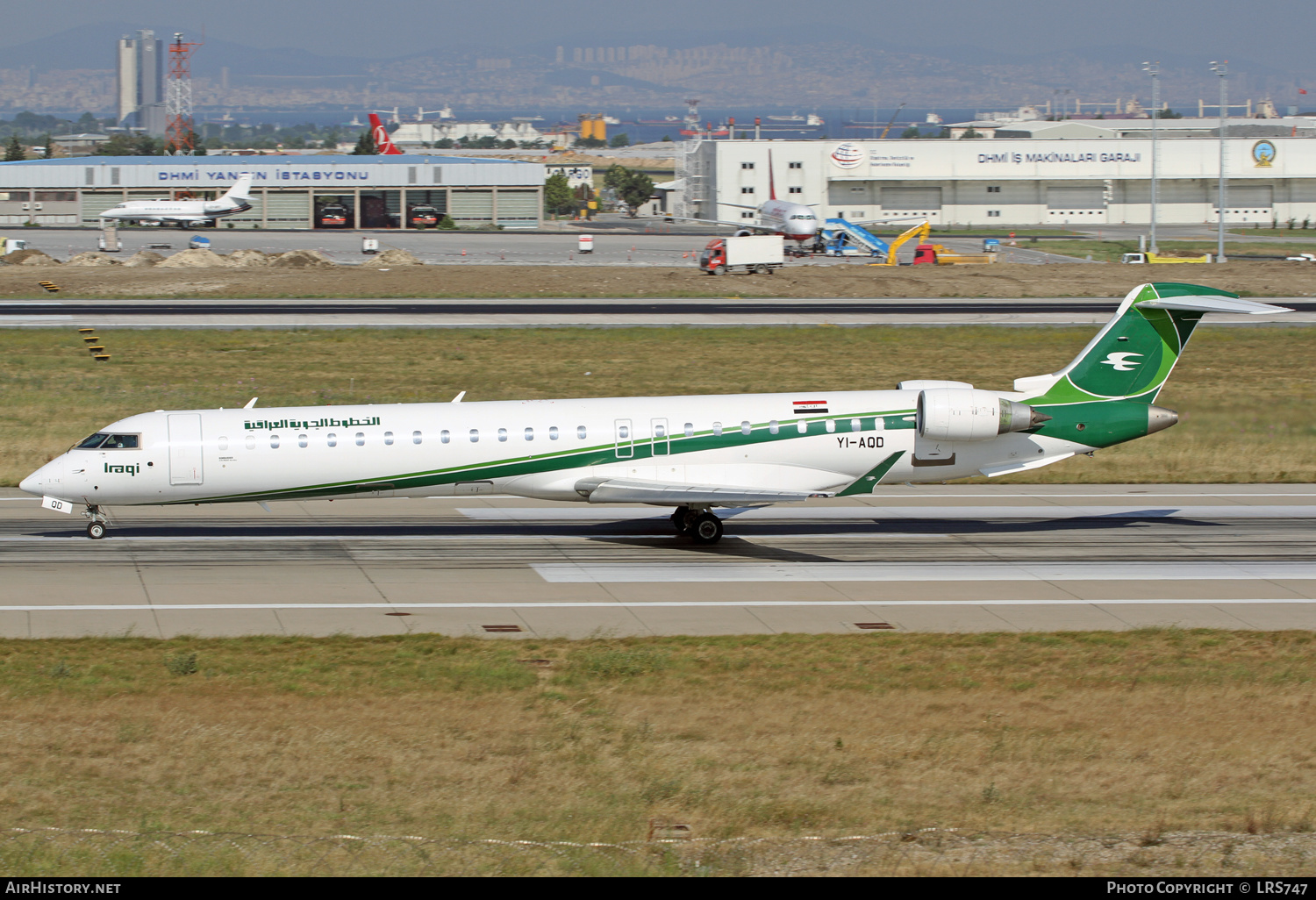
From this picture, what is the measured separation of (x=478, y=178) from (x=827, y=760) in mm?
137573

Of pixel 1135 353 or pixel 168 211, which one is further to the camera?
pixel 168 211

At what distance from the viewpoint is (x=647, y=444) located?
96.7 ft

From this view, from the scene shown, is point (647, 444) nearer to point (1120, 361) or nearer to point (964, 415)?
point (964, 415)

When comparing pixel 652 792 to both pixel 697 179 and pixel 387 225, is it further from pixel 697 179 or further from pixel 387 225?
pixel 697 179

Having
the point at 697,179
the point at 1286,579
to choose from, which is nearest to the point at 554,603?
the point at 1286,579

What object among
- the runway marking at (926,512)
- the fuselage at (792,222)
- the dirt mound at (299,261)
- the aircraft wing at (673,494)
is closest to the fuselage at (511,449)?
the aircraft wing at (673,494)

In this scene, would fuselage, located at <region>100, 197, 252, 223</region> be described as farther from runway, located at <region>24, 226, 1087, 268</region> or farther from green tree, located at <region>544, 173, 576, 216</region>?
green tree, located at <region>544, 173, 576, 216</region>

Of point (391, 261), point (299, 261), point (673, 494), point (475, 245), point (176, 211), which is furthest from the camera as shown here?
point (176, 211)

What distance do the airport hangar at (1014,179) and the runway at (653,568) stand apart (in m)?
119

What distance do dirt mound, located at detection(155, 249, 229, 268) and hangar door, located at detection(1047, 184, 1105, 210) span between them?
349 ft

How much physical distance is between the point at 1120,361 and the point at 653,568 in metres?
12.7

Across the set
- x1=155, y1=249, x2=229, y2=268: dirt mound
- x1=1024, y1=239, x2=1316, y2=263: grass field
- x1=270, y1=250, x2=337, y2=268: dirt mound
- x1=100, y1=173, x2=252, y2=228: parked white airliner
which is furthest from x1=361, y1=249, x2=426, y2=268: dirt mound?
x1=1024, y1=239, x2=1316, y2=263: grass field

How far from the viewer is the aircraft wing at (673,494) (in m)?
28.5

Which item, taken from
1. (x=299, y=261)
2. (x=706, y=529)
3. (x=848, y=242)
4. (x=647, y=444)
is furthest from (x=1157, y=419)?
(x=848, y=242)
